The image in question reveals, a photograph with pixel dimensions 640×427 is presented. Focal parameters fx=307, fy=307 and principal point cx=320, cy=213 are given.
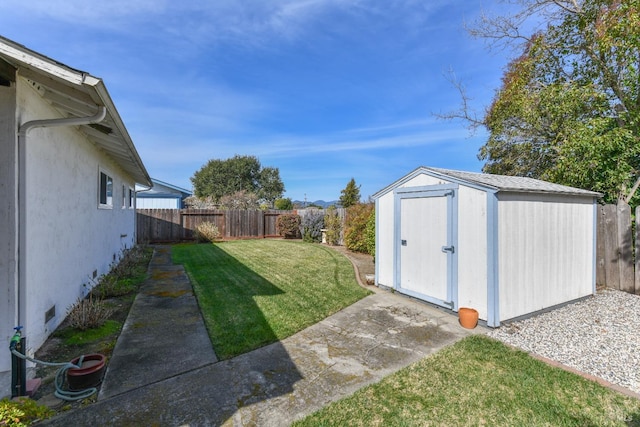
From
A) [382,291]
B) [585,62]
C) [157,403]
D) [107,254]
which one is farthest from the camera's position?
[585,62]

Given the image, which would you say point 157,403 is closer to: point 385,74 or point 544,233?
point 544,233

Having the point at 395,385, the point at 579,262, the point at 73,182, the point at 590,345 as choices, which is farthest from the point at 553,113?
the point at 73,182

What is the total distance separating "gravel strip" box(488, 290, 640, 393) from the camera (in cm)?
342

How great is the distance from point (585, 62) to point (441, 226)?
24.0 ft

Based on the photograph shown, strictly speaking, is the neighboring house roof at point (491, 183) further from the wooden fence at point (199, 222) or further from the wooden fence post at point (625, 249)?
the wooden fence at point (199, 222)

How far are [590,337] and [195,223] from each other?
16855 millimetres

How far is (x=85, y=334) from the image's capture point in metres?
4.05

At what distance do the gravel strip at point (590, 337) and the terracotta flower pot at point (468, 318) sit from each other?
253mm

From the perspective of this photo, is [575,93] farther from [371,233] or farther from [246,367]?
[246,367]

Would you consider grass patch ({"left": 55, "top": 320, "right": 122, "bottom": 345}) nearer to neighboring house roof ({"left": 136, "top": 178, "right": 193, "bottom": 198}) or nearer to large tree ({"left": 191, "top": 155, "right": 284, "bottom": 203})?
neighboring house roof ({"left": 136, "top": 178, "right": 193, "bottom": 198})

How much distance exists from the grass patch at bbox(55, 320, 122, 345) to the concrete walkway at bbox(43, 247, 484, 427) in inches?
8.8

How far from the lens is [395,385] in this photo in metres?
3.02

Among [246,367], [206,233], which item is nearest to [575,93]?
[246,367]

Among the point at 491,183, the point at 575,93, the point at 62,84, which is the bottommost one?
the point at 491,183
